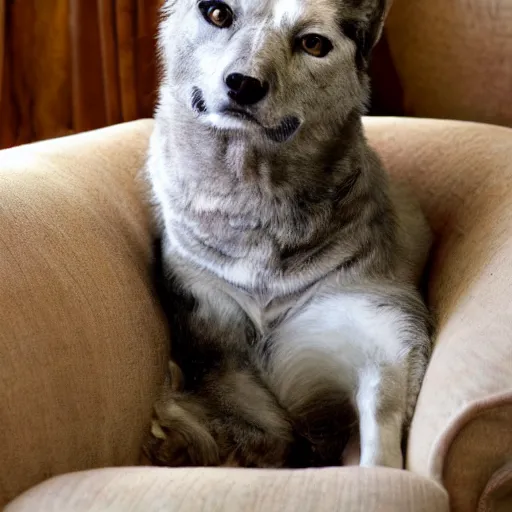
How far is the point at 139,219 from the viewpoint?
60.7 inches

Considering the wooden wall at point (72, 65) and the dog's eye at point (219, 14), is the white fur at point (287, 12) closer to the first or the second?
the dog's eye at point (219, 14)

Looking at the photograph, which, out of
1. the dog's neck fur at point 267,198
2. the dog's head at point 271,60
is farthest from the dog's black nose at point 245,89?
the dog's neck fur at point 267,198

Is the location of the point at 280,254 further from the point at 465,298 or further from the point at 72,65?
the point at 72,65

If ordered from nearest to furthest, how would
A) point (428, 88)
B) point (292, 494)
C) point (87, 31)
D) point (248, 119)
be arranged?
point (292, 494) → point (248, 119) → point (428, 88) → point (87, 31)

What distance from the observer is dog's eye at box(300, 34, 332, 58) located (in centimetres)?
126

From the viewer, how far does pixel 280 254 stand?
1329 mm

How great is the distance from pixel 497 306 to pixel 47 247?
68 centimetres

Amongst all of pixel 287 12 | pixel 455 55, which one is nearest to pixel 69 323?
pixel 287 12

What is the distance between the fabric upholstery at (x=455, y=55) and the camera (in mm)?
1846

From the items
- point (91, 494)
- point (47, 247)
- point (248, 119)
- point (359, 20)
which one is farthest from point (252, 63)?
point (91, 494)

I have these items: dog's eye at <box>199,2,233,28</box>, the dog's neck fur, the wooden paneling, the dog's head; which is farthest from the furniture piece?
the wooden paneling

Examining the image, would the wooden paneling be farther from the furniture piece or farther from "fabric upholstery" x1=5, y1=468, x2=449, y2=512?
"fabric upholstery" x1=5, y1=468, x2=449, y2=512

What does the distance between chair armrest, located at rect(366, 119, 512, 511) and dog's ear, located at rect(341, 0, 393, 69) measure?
0.37 meters

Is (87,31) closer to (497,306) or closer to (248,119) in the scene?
(248,119)
